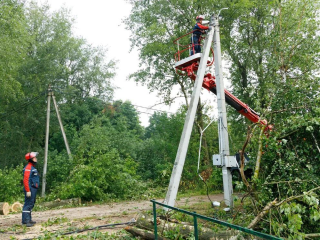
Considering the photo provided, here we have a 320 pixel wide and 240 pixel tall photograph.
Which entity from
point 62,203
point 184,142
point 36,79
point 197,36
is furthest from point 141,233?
point 36,79

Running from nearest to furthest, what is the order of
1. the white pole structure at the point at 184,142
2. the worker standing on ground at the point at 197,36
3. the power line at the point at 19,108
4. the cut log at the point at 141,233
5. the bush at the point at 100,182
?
the cut log at the point at 141,233
the white pole structure at the point at 184,142
the worker standing on ground at the point at 197,36
the bush at the point at 100,182
the power line at the point at 19,108

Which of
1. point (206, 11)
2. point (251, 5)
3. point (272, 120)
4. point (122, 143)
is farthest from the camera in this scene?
point (122, 143)

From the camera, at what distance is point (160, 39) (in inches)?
746

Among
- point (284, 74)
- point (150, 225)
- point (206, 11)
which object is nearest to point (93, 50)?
point (206, 11)

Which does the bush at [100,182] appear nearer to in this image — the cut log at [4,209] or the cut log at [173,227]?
the cut log at [4,209]

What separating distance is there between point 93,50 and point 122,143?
1691cm

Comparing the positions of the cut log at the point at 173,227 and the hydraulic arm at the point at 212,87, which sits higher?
the hydraulic arm at the point at 212,87

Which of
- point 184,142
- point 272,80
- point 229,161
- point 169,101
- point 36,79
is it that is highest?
point 36,79

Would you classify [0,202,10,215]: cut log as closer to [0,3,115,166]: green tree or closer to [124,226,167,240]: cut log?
[124,226,167,240]: cut log

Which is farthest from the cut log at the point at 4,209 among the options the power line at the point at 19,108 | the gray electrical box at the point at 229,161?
the power line at the point at 19,108

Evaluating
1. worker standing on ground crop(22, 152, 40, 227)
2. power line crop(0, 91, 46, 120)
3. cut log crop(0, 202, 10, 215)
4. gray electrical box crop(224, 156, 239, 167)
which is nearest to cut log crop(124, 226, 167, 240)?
worker standing on ground crop(22, 152, 40, 227)

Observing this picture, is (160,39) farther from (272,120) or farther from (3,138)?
(3,138)

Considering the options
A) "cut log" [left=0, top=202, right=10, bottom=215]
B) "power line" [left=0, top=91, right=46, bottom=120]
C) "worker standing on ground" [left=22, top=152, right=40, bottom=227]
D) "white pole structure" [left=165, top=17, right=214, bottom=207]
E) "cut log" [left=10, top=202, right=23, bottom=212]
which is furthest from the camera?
"power line" [left=0, top=91, right=46, bottom=120]

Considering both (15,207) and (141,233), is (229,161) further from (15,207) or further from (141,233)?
(15,207)
